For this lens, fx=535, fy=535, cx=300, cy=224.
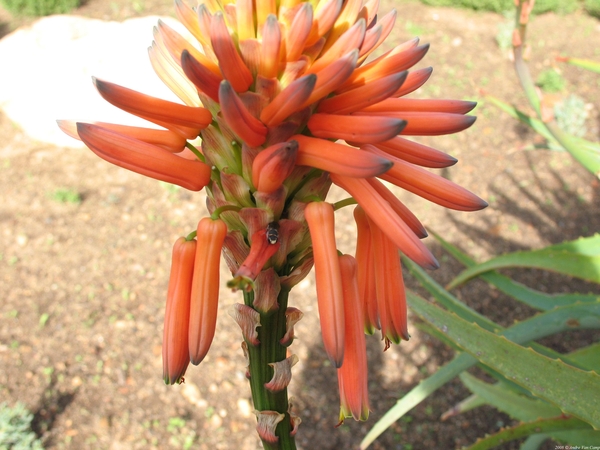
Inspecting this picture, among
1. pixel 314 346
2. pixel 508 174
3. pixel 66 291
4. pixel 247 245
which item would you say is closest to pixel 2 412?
pixel 66 291

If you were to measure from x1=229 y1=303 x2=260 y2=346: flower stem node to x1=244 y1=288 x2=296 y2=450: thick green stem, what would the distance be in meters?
0.02

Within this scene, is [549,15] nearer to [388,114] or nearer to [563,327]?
[563,327]

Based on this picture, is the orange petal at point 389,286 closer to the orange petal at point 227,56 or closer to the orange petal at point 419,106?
the orange petal at point 419,106

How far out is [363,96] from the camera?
35.2 inches

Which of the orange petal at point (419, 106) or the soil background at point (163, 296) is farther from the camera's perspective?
the soil background at point (163, 296)

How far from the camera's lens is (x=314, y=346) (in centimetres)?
335

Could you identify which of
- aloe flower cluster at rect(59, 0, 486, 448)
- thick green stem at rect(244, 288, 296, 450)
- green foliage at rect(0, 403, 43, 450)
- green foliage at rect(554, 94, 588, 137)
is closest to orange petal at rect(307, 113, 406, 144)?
aloe flower cluster at rect(59, 0, 486, 448)

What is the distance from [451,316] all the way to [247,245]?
1.96ft

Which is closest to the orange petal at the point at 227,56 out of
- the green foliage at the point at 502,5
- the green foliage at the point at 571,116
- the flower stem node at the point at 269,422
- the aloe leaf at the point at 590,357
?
the flower stem node at the point at 269,422

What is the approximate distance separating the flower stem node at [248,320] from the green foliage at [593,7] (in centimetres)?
700

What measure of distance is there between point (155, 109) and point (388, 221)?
43 centimetres

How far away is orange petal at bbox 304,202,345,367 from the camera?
86 centimetres

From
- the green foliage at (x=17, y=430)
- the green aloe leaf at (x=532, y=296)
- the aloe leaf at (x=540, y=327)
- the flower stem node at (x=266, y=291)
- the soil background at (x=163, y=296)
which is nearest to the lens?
the flower stem node at (x=266, y=291)

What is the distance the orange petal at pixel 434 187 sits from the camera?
0.96 m
